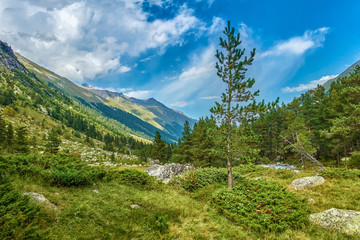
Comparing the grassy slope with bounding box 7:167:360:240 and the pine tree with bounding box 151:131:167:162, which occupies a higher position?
the grassy slope with bounding box 7:167:360:240

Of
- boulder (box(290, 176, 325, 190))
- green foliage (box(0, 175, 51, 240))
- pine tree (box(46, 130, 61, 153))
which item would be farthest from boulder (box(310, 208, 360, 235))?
pine tree (box(46, 130, 61, 153))

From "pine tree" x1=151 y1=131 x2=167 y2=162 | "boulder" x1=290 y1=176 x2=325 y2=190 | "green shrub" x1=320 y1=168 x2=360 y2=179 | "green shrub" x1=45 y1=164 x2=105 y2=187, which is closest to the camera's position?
"green shrub" x1=45 y1=164 x2=105 y2=187

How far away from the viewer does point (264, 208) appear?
7316 mm

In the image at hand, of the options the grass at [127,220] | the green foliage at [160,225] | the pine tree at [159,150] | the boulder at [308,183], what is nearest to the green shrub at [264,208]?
the grass at [127,220]

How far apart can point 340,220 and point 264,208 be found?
273cm

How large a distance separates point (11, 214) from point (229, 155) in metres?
11.2

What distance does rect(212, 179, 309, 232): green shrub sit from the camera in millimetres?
6485

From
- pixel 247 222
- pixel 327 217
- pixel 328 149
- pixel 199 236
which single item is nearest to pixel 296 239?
pixel 247 222

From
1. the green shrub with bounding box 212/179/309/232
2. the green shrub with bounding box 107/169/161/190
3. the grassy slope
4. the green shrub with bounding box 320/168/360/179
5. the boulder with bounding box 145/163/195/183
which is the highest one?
the green shrub with bounding box 320/168/360/179

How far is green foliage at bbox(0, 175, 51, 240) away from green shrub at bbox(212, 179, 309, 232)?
283 inches

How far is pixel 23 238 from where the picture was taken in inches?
127

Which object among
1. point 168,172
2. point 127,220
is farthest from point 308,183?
point 127,220

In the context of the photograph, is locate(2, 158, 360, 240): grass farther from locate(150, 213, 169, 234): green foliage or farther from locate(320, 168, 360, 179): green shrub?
locate(320, 168, 360, 179): green shrub

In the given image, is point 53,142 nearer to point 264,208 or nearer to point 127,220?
point 127,220
